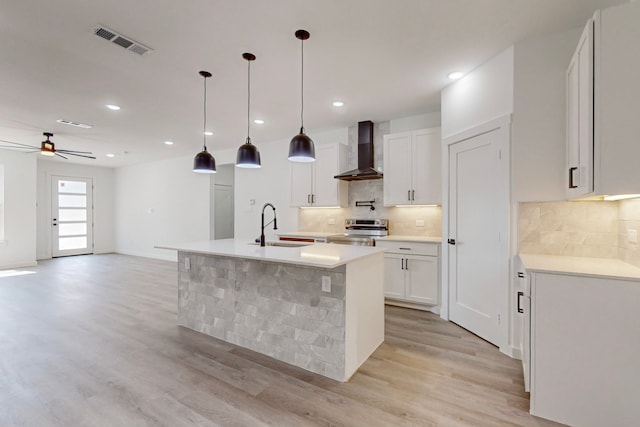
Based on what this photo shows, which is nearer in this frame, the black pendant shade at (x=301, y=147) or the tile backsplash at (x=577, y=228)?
the tile backsplash at (x=577, y=228)

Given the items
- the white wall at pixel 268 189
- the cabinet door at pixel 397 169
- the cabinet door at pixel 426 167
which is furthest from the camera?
the white wall at pixel 268 189

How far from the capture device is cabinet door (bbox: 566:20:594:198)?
1776mm

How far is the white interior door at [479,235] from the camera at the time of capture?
272 cm

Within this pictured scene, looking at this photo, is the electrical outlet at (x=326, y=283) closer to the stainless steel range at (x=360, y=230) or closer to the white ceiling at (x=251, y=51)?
the stainless steel range at (x=360, y=230)

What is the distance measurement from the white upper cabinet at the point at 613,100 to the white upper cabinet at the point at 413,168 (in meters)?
2.07

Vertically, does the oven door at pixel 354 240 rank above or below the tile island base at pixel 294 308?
above

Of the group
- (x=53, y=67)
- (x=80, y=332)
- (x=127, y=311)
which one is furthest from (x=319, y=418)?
(x=53, y=67)

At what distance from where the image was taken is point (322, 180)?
4.92 meters

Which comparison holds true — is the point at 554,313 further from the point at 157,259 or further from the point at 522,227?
the point at 157,259

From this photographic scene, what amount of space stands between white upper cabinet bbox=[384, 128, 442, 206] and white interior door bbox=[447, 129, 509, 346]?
500 mm

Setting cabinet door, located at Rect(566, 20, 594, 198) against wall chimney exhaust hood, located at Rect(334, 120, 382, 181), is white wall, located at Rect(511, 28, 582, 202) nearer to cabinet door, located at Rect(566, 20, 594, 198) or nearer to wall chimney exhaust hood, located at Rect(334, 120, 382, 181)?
cabinet door, located at Rect(566, 20, 594, 198)

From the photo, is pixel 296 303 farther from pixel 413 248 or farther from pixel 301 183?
pixel 301 183

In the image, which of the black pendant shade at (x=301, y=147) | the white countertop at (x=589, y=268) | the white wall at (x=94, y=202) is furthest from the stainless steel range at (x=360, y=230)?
the white wall at (x=94, y=202)

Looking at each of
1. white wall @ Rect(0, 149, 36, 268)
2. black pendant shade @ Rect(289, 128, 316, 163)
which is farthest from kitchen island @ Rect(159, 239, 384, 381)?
white wall @ Rect(0, 149, 36, 268)
